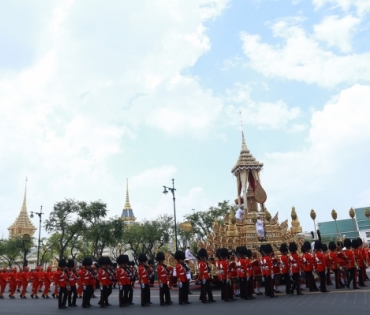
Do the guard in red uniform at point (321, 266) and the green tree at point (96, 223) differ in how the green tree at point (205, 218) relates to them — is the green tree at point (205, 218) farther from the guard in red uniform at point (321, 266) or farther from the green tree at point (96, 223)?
the guard in red uniform at point (321, 266)

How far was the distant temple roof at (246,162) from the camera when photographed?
24266 mm

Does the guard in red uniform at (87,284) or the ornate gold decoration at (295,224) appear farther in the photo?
the ornate gold decoration at (295,224)

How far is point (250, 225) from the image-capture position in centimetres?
1970

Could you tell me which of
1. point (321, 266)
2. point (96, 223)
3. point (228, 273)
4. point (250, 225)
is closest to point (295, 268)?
point (321, 266)

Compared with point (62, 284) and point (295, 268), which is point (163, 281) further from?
point (295, 268)

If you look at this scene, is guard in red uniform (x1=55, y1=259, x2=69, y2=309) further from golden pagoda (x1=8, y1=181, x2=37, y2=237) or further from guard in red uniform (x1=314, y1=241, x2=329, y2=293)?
golden pagoda (x1=8, y1=181, x2=37, y2=237)

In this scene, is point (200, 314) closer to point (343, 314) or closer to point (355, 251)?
point (343, 314)

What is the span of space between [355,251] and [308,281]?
205 cm

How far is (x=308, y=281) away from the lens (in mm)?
13172

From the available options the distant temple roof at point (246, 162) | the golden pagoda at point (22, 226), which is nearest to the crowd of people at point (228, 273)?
the distant temple roof at point (246, 162)

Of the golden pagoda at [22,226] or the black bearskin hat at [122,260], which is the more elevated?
the golden pagoda at [22,226]

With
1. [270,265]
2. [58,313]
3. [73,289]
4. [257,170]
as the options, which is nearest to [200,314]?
[270,265]

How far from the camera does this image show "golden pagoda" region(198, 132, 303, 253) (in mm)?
19109

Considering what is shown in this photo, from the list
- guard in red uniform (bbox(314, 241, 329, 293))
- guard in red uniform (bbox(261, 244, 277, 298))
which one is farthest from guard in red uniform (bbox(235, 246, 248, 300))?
guard in red uniform (bbox(314, 241, 329, 293))
